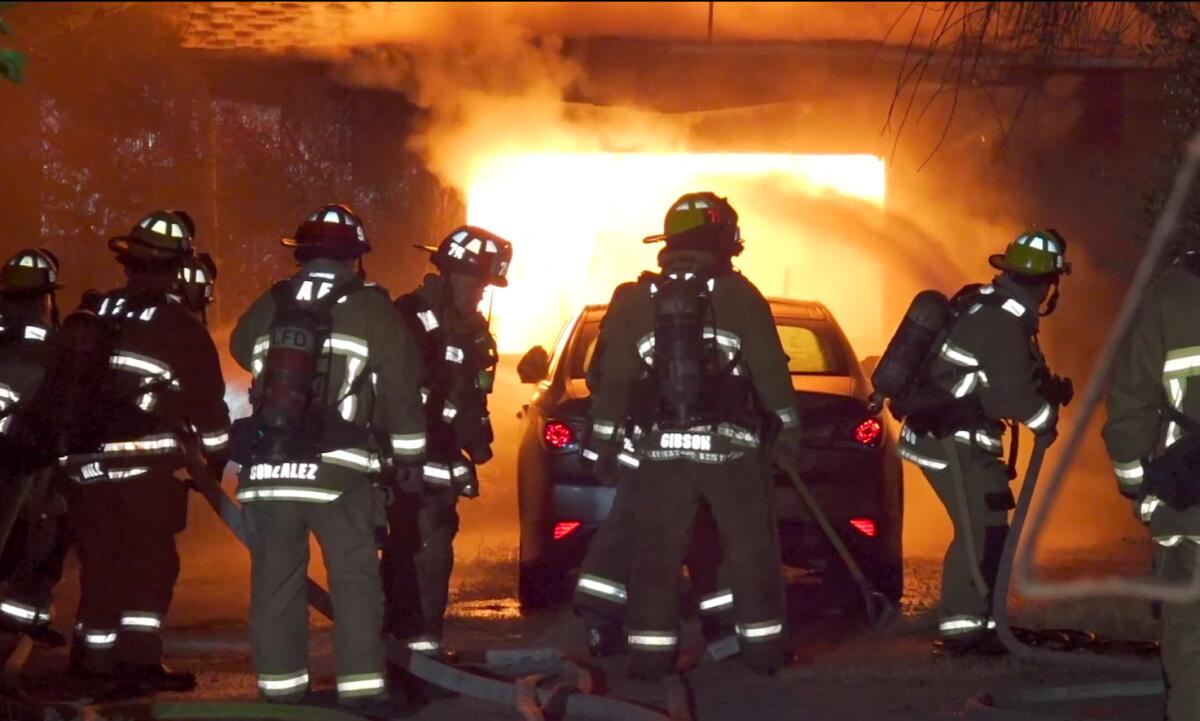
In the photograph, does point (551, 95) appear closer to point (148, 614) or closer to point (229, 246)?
point (229, 246)

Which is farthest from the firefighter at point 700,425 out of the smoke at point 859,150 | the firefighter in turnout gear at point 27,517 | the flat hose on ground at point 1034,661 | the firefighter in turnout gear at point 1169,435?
the smoke at point 859,150

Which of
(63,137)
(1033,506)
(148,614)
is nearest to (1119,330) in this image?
(148,614)

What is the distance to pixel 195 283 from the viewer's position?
7.19 meters

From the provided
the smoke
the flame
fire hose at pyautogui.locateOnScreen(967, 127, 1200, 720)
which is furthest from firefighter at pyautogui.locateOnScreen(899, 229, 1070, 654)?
the flame

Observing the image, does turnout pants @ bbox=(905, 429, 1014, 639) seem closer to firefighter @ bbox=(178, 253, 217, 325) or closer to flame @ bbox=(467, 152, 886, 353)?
firefighter @ bbox=(178, 253, 217, 325)

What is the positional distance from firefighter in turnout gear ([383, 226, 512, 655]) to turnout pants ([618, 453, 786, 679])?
2.64ft

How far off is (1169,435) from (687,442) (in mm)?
2191

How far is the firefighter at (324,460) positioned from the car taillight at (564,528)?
1.82 meters

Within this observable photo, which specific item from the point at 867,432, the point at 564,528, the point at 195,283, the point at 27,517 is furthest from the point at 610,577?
the point at 27,517

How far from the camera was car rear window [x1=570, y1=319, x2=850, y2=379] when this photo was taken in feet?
28.7

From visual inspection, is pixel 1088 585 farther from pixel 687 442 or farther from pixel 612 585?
pixel 612 585

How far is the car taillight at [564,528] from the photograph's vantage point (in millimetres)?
8102

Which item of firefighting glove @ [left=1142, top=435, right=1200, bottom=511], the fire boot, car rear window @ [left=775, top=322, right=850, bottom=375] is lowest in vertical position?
the fire boot

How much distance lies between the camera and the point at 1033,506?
39.2ft
